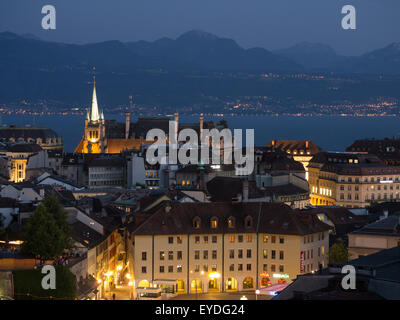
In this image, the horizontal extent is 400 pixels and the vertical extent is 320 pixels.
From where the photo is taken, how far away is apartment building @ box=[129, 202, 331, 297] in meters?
45.1

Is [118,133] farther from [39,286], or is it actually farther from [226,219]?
[39,286]

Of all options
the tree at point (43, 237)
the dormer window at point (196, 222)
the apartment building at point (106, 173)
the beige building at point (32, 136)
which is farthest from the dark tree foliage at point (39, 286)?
the beige building at point (32, 136)

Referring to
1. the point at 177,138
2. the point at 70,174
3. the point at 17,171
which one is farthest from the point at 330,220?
the point at 177,138

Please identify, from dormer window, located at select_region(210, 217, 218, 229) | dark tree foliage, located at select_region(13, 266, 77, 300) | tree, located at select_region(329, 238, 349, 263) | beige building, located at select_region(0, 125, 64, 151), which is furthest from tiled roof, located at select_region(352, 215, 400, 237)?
beige building, located at select_region(0, 125, 64, 151)

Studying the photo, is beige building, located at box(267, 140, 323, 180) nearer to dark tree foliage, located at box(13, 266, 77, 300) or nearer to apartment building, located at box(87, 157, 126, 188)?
apartment building, located at box(87, 157, 126, 188)

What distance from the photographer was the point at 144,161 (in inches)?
3885

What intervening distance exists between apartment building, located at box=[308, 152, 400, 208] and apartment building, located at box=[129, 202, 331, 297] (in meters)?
43.3

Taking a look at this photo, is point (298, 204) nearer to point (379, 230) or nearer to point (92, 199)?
point (92, 199)

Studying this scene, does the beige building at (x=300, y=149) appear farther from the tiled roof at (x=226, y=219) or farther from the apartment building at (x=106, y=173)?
the tiled roof at (x=226, y=219)

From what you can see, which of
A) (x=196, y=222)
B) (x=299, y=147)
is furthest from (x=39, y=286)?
(x=299, y=147)

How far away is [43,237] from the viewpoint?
37812 millimetres

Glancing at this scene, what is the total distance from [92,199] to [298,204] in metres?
20.5
